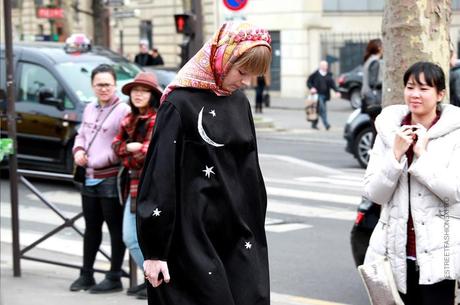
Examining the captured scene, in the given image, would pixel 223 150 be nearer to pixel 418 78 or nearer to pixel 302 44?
pixel 418 78

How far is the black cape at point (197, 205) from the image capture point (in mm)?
4137

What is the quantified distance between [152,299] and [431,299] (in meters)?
1.42

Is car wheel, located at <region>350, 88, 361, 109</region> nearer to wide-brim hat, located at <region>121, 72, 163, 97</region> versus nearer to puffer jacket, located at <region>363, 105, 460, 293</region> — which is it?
wide-brim hat, located at <region>121, 72, 163, 97</region>

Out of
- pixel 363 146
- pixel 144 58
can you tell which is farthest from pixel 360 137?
pixel 144 58

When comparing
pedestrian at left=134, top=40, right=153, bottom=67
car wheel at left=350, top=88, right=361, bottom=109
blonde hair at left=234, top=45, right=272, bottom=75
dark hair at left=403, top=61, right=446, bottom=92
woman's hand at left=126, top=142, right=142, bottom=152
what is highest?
blonde hair at left=234, top=45, right=272, bottom=75

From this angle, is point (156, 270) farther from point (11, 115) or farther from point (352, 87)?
point (352, 87)

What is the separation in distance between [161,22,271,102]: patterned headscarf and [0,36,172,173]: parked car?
8921 mm

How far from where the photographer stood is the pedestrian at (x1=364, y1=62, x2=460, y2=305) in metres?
4.82

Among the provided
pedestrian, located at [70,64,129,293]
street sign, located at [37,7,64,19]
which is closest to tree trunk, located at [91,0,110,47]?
street sign, located at [37,7,64,19]

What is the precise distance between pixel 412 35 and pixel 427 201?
1.90 meters

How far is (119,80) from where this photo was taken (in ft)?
47.3

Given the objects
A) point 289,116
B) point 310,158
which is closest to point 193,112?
point 310,158

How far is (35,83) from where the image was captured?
13.9 metres

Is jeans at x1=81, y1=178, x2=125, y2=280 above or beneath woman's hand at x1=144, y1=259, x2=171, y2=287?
beneath
